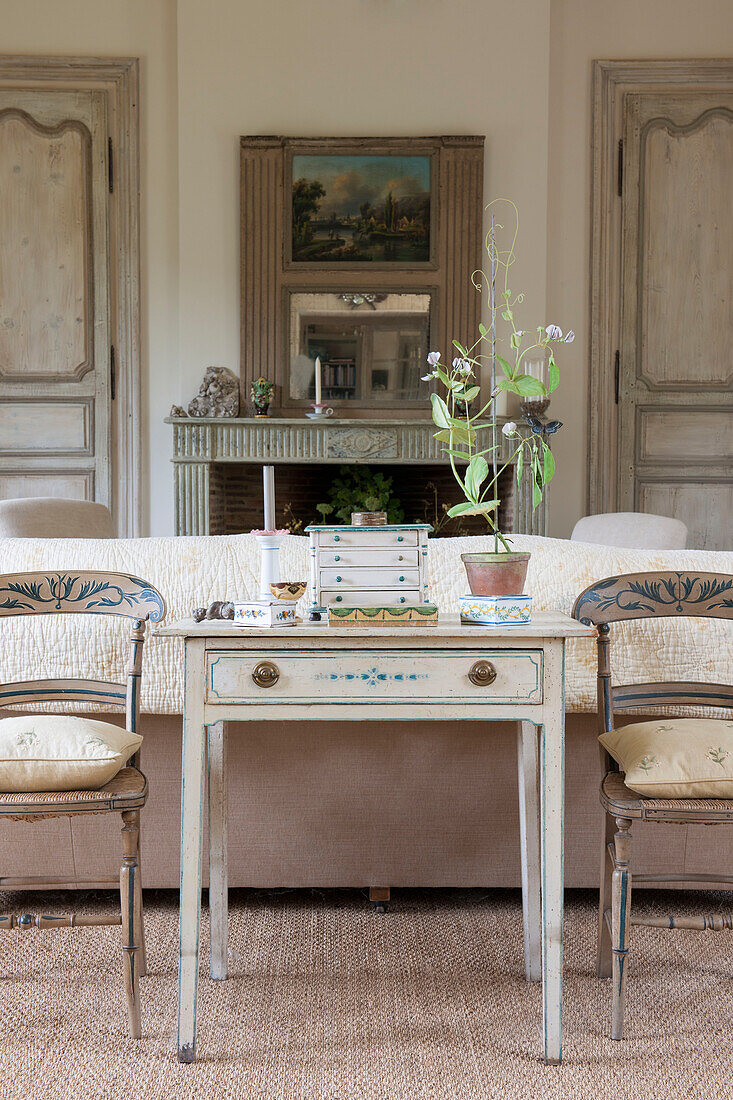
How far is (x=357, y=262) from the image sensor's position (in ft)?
17.1

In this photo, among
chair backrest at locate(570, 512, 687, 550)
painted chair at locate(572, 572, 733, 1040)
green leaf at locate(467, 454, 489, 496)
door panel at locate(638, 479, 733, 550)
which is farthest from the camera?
door panel at locate(638, 479, 733, 550)

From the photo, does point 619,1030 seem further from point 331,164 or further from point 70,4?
point 70,4

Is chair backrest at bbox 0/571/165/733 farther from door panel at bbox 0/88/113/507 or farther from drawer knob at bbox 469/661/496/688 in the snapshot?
door panel at bbox 0/88/113/507

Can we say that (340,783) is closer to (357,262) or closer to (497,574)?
(497,574)

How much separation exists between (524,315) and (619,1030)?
4183 millimetres

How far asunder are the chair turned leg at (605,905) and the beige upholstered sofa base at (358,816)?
0.25 metres

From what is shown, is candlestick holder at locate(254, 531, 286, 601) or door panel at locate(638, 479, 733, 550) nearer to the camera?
candlestick holder at locate(254, 531, 286, 601)

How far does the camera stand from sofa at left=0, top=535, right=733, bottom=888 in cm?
199

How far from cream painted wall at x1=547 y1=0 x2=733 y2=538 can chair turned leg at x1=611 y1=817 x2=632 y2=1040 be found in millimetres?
4000

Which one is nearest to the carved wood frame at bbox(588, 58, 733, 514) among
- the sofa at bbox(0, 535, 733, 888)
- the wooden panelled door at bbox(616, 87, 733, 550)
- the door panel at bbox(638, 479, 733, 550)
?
the wooden panelled door at bbox(616, 87, 733, 550)

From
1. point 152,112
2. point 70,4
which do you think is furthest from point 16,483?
point 70,4

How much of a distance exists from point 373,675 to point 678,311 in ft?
14.9

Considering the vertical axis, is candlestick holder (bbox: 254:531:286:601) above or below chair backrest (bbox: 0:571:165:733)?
above

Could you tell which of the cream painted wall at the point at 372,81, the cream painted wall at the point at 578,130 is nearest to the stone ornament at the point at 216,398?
the cream painted wall at the point at 372,81
